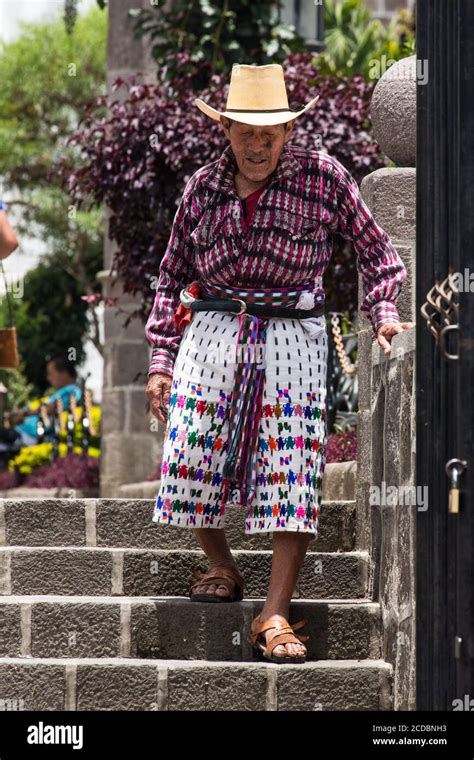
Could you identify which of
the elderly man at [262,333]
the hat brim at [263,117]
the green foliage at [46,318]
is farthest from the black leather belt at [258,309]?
the green foliage at [46,318]

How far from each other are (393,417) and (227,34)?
6.84 metres

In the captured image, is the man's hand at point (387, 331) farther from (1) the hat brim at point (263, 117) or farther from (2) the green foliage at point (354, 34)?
(2) the green foliage at point (354, 34)

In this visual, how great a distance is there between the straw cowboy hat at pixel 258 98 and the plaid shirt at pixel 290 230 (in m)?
0.16

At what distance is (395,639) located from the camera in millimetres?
5574

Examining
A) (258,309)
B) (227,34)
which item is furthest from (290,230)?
(227,34)

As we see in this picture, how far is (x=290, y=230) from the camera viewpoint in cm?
562

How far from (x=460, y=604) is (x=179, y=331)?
186 cm

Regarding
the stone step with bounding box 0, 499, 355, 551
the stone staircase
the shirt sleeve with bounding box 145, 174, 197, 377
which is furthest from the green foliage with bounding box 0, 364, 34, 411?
the shirt sleeve with bounding box 145, 174, 197, 377

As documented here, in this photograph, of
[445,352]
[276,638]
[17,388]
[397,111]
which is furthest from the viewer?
[17,388]

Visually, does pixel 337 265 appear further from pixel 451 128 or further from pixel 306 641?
pixel 451 128

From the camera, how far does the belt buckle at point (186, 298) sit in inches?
228

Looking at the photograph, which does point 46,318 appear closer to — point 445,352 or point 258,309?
point 258,309
